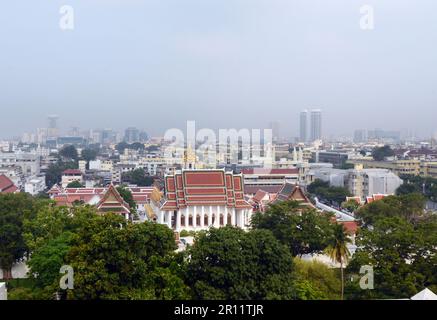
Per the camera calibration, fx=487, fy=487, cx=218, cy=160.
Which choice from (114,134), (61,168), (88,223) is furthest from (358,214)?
(114,134)

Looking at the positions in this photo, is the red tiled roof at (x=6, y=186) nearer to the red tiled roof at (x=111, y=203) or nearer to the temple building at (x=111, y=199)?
the temple building at (x=111, y=199)

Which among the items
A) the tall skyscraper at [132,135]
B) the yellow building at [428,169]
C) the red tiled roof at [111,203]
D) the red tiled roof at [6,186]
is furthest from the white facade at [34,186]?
the tall skyscraper at [132,135]

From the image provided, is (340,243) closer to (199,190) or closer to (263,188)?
(199,190)

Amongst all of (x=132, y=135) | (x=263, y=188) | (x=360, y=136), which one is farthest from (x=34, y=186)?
(x=360, y=136)
